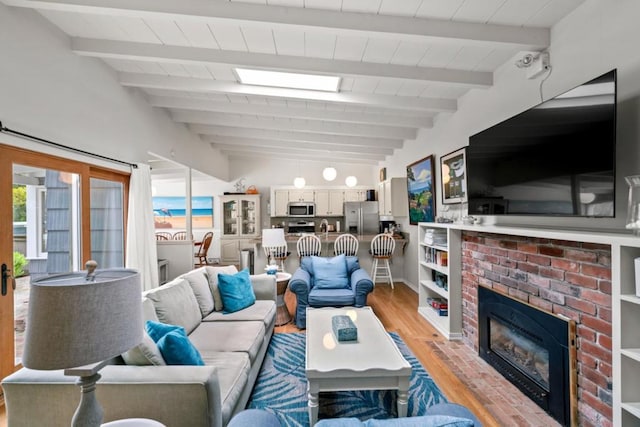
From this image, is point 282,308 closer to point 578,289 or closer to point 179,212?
point 578,289

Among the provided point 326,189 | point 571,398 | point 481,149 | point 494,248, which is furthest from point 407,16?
point 326,189

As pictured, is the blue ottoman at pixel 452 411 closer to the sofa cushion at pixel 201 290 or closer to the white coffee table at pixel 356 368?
the white coffee table at pixel 356 368

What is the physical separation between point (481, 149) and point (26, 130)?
3719 mm

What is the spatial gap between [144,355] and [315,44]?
2.51m

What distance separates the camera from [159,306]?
2.23m

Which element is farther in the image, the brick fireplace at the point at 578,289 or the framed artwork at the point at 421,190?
A: the framed artwork at the point at 421,190

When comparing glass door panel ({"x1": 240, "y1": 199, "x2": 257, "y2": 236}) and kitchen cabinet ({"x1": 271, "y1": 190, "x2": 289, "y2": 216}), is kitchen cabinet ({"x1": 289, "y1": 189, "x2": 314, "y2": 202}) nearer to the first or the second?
kitchen cabinet ({"x1": 271, "y1": 190, "x2": 289, "y2": 216})

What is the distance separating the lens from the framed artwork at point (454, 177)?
344 centimetres

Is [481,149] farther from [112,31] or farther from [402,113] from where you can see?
[112,31]

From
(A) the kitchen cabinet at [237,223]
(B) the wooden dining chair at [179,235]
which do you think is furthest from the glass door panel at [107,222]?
(B) the wooden dining chair at [179,235]

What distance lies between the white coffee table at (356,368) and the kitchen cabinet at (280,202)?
212 inches

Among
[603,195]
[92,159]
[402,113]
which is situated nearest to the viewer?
[603,195]

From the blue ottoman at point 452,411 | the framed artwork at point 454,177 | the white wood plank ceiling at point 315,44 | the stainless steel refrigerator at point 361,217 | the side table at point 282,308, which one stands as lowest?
the side table at point 282,308

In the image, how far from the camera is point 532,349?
2.25m
